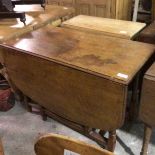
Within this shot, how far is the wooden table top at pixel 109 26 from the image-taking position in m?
1.85

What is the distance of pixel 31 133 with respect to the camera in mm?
1937

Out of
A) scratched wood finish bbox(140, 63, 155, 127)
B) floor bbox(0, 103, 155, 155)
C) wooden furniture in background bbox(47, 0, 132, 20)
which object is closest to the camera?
scratched wood finish bbox(140, 63, 155, 127)

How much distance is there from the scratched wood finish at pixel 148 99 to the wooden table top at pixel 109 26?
1.80 ft

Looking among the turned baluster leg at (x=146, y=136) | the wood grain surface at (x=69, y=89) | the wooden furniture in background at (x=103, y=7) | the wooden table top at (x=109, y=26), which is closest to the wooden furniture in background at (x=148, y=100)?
the turned baluster leg at (x=146, y=136)

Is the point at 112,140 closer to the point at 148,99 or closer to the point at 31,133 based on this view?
the point at 148,99

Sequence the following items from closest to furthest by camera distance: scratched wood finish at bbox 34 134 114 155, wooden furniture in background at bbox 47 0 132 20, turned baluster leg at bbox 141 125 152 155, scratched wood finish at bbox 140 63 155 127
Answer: scratched wood finish at bbox 34 134 114 155
scratched wood finish at bbox 140 63 155 127
turned baluster leg at bbox 141 125 152 155
wooden furniture in background at bbox 47 0 132 20

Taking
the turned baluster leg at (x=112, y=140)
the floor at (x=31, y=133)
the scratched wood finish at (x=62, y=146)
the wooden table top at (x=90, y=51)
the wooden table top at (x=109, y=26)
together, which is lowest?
the floor at (x=31, y=133)

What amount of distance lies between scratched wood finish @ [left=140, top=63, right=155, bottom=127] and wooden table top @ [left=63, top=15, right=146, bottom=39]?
1.80ft

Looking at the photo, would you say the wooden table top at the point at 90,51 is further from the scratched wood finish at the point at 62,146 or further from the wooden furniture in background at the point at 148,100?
the scratched wood finish at the point at 62,146

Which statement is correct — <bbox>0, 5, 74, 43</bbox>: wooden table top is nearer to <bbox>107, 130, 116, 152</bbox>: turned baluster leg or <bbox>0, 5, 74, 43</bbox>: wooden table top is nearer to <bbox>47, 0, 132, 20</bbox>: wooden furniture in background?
<bbox>47, 0, 132, 20</bbox>: wooden furniture in background

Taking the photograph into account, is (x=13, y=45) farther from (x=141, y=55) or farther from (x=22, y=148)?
(x=141, y=55)

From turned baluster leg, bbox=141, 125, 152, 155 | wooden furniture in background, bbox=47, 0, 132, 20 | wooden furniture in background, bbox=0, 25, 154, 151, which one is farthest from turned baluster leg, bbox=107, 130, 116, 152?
wooden furniture in background, bbox=47, 0, 132, 20

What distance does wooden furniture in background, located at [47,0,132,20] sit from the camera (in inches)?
109

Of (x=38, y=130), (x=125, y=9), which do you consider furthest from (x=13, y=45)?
(x=125, y=9)
